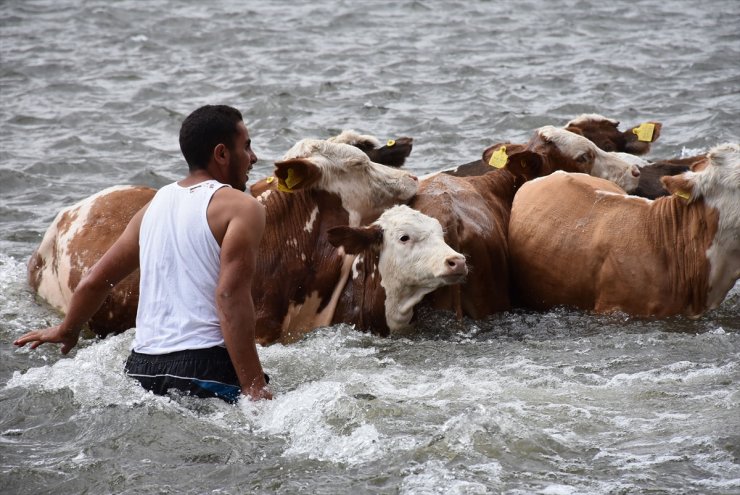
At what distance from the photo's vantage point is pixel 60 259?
8.31 metres

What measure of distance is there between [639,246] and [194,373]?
3.39 m

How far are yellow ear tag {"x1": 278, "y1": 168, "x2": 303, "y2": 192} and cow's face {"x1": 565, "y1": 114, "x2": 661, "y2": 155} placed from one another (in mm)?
2887

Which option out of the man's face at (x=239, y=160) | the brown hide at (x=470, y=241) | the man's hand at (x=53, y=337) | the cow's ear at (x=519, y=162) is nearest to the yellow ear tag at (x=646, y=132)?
the cow's ear at (x=519, y=162)

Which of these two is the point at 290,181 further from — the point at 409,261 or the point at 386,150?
the point at 386,150

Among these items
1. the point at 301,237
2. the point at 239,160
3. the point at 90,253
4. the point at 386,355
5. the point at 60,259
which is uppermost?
the point at 239,160

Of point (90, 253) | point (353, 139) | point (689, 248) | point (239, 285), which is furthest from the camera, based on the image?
point (353, 139)

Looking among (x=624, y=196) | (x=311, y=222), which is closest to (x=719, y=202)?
(x=624, y=196)

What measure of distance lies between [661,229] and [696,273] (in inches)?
14.8

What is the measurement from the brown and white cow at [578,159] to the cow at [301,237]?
136cm

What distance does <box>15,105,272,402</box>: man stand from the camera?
213 inches

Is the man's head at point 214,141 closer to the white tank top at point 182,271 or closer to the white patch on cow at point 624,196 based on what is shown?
the white tank top at point 182,271

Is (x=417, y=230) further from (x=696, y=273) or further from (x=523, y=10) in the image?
(x=523, y=10)

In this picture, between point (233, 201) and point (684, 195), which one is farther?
point (684, 195)

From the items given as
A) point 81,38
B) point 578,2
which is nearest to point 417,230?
point 81,38
